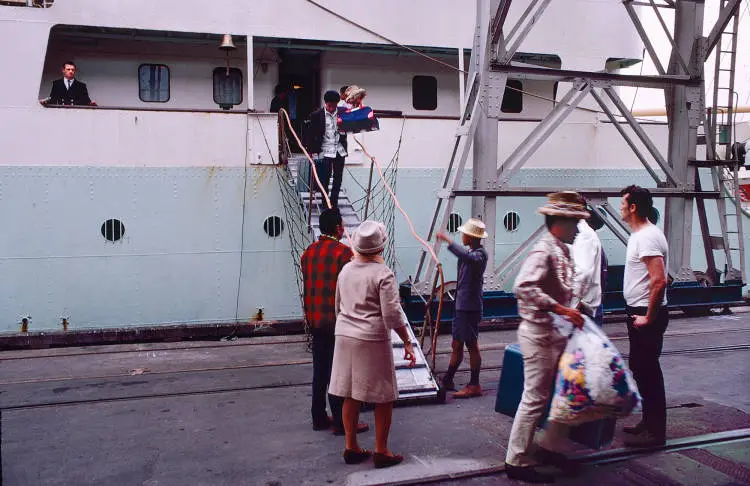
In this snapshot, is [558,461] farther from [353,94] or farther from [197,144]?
[197,144]

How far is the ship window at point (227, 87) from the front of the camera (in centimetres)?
1182

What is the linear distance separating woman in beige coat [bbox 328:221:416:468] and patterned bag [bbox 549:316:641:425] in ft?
3.67

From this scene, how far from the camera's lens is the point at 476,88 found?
10.1 m

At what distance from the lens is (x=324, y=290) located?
5.50m

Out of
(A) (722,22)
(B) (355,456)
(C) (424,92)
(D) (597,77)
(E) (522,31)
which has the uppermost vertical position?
(A) (722,22)

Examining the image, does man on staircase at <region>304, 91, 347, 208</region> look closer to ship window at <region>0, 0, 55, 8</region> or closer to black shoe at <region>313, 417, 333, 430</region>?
black shoe at <region>313, 417, 333, 430</region>

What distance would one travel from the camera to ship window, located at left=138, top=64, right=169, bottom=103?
11.4 meters

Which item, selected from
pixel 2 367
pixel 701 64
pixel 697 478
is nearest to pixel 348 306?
pixel 697 478

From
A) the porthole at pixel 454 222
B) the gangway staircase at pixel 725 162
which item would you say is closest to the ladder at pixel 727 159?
the gangway staircase at pixel 725 162

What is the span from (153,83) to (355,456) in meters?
8.49

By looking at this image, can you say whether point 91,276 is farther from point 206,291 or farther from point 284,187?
point 284,187

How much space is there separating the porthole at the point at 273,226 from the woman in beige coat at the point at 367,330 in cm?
596

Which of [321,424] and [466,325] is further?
[466,325]

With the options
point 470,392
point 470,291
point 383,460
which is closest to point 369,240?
point 383,460
